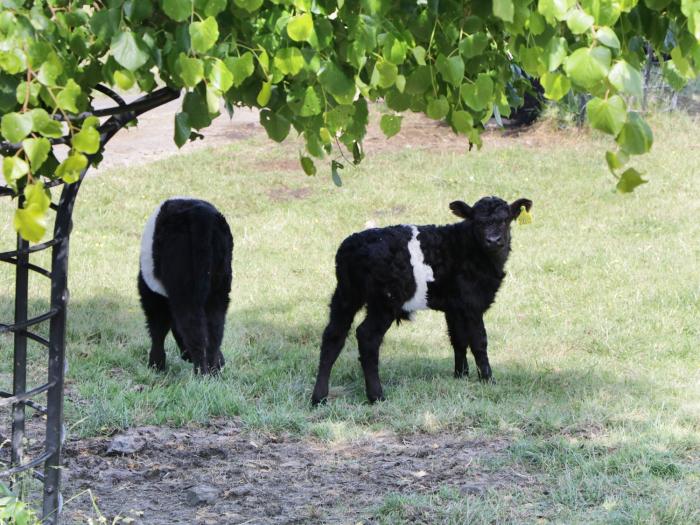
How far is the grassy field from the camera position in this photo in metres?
5.89

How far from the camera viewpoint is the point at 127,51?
2.63 m

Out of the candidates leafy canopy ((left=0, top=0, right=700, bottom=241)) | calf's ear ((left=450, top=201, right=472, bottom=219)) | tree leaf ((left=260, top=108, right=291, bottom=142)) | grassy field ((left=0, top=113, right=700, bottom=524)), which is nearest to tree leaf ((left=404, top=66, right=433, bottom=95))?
leafy canopy ((left=0, top=0, right=700, bottom=241))

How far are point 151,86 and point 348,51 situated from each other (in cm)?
60

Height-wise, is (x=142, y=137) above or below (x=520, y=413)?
above

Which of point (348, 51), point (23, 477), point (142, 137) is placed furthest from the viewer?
point (142, 137)

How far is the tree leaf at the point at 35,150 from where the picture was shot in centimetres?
247

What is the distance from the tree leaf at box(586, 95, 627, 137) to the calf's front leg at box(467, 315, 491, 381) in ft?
18.1

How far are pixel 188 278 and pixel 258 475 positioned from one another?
2.05 m

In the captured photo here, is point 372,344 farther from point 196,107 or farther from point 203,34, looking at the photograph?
point 203,34

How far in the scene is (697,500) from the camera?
516 cm

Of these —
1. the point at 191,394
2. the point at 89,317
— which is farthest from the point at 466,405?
the point at 89,317

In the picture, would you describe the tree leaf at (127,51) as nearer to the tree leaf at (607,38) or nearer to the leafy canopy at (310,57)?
the leafy canopy at (310,57)

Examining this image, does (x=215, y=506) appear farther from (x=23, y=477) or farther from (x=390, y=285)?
(x=390, y=285)

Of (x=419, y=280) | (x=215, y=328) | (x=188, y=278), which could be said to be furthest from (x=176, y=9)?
(x=215, y=328)
